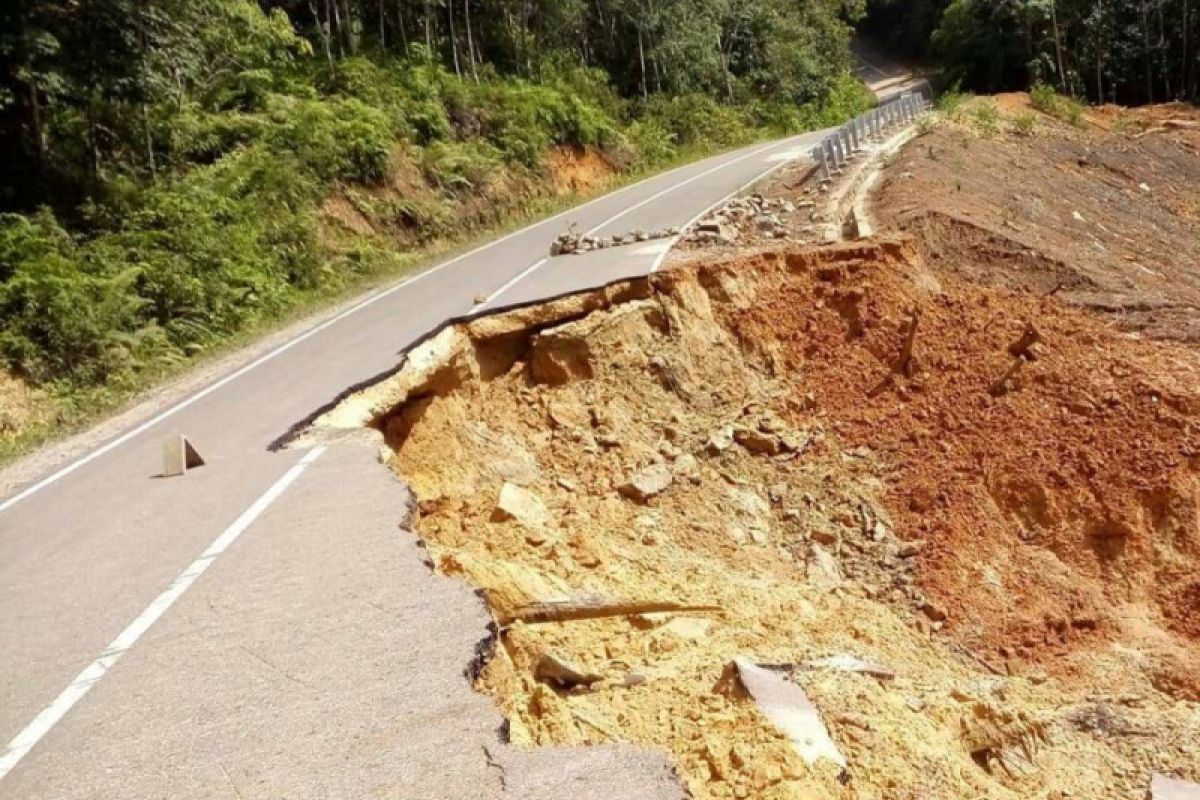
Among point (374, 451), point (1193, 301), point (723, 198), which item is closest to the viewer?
point (374, 451)

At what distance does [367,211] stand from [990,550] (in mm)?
15785

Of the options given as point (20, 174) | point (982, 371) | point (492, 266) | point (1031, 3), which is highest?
point (1031, 3)

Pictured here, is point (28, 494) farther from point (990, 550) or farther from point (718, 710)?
point (990, 550)

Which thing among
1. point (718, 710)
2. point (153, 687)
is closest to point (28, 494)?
point (153, 687)

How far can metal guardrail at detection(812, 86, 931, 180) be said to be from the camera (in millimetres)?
20081

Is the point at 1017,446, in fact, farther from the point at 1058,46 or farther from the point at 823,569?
the point at 1058,46

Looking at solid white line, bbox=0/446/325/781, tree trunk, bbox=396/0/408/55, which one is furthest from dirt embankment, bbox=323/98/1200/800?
tree trunk, bbox=396/0/408/55

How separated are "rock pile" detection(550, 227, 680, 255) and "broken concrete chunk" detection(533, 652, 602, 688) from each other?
1138 centimetres

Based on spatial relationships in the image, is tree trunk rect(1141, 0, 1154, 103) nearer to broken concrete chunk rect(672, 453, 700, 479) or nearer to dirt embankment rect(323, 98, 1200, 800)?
dirt embankment rect(323, 98, 1200, 800)

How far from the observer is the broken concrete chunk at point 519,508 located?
804cm

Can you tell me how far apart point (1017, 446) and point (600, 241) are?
7922 mm

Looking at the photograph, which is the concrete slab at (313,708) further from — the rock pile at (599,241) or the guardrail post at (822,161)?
the guardrail post at (822,161)

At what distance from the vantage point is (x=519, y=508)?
27.2ft

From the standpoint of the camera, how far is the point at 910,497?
1038 cm
